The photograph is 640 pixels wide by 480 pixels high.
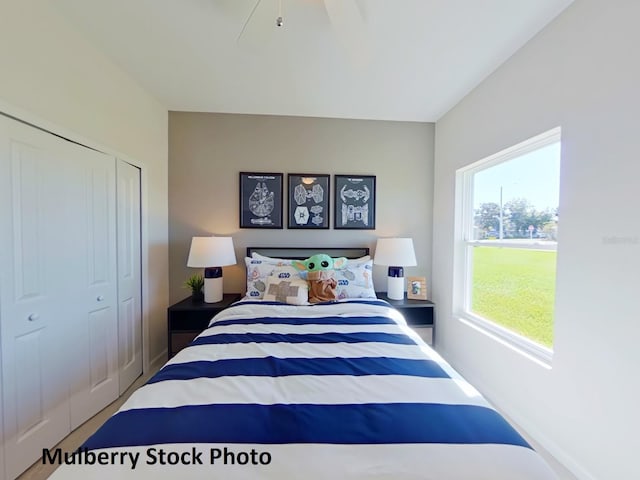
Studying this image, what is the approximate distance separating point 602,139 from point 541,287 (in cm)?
97

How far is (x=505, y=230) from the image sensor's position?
7.34 ft

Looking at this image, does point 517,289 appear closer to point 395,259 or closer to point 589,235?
point 589,235

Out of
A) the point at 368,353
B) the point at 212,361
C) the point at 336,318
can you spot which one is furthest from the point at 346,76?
the point at 212,361

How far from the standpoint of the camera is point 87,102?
1.89 meters

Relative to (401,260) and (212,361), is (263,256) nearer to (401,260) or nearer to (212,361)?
(401,260)

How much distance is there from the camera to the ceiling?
156cm

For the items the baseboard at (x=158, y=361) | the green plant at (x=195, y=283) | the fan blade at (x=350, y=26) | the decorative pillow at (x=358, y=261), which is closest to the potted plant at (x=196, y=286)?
the green plant at (x=195, y=283)

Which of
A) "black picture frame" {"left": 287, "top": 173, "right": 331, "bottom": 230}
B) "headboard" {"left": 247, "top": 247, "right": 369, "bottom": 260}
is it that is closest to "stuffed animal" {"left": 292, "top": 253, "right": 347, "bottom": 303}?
"headboard" {"left": 247, "top": 247, "right": 369, "bottom": 260}

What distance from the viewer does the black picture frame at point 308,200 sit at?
3.01 m

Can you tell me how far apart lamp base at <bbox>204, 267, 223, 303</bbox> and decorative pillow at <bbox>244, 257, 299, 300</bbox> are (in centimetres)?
35

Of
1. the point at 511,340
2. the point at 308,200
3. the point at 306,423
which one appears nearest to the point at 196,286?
the point at 308,200

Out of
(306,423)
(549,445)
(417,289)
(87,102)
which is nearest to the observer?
(306,423)

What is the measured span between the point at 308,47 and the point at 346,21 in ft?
1.86

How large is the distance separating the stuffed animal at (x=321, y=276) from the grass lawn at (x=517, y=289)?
1302mm
